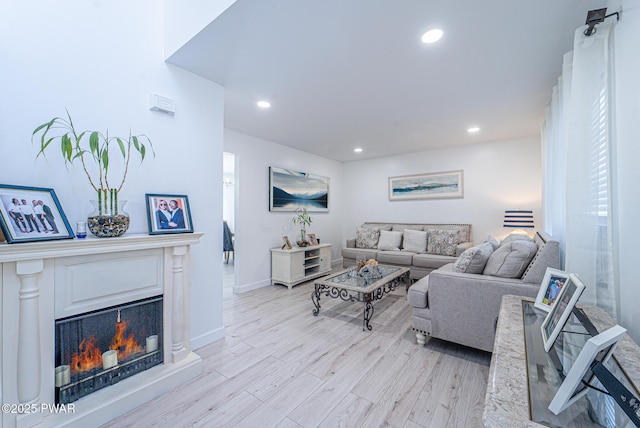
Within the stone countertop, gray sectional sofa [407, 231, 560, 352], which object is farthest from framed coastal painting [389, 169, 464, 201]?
the stone countertop

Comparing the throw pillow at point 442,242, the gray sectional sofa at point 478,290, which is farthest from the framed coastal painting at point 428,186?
the gray sectional sofa at point 478,290

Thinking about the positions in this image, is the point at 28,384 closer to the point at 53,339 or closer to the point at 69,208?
the point at 53,339

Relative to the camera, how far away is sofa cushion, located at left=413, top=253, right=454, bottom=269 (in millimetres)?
4067

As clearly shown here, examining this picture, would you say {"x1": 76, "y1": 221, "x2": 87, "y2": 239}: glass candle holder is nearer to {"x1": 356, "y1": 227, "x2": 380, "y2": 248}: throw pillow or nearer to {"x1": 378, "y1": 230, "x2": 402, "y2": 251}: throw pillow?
{"x1": 378, "y1": 230, "x2": 402, "y2": 251}: throw pillow

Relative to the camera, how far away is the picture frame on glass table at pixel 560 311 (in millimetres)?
1007

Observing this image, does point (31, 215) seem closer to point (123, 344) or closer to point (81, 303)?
point (81, 303)

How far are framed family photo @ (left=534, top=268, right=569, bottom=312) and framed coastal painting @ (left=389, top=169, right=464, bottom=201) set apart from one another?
3663mm

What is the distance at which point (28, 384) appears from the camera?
4.39ft

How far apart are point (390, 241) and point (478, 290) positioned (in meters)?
2.87

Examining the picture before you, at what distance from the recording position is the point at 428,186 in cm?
512

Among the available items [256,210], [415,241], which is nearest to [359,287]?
[256,210]

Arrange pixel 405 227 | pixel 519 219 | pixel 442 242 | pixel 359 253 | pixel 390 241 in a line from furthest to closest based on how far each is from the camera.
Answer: pixel 405 227 < pixel 390 241 < pixel 359 253 < pixel 442 242 < pixel 519 219

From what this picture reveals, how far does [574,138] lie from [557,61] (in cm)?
100

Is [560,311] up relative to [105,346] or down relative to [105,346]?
up
